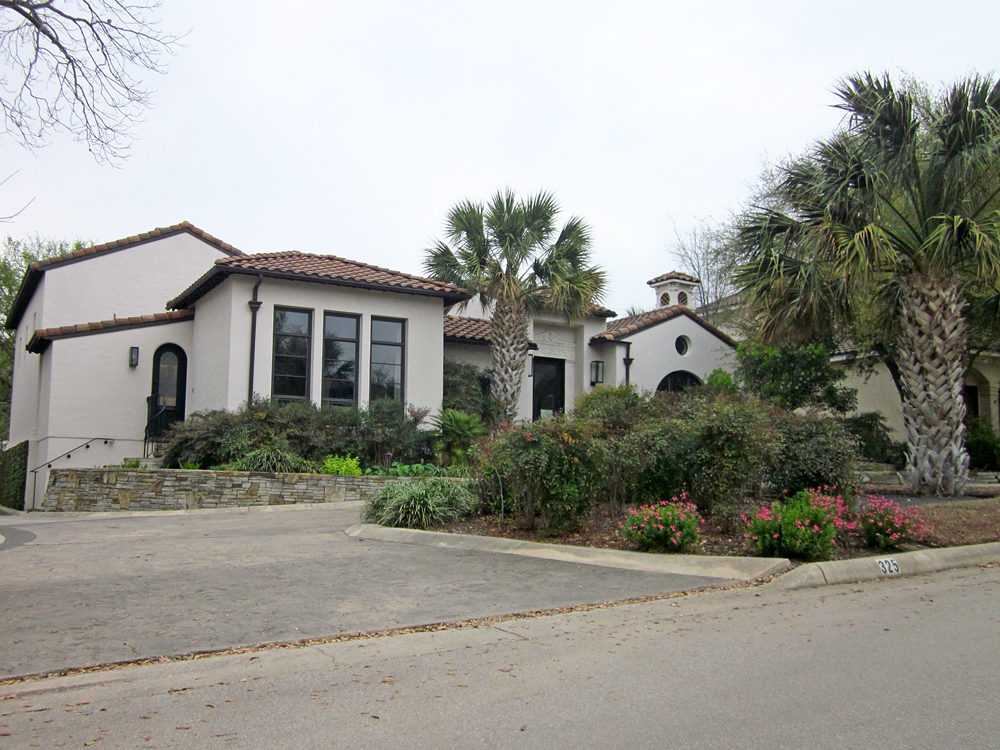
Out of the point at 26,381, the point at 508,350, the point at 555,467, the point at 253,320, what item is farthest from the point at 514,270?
the point at 26,381

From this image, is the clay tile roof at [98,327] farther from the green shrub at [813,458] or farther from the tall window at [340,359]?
the green shrub at [813,458]

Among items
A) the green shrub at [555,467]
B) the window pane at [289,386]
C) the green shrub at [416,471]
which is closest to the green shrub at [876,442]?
the green shrub at [416,471]

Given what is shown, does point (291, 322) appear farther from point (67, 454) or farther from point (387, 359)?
point (67, 454)

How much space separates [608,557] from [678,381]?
18.1 metres

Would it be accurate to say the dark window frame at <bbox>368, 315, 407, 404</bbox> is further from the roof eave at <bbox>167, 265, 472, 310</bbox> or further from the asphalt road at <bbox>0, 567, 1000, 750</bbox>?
the asphalt road at <bbox>0, 567, 1000, 750</bbox>

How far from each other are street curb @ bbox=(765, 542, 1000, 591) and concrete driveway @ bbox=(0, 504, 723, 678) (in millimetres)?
902

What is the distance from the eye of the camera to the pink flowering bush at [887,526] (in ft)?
31.1

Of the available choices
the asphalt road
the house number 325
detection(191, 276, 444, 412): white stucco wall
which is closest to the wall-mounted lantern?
detection(191, 276, 444, 412): white stucco wall

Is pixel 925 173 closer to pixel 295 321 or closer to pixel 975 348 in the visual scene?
pixel 975 348

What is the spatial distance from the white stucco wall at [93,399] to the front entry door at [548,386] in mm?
9805

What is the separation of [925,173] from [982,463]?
36.0 ft

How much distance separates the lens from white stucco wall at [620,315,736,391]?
83.3ft

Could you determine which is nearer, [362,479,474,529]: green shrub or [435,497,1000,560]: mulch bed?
[435,497,1000,560]: mulch bed

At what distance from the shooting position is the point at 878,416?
886 inches
